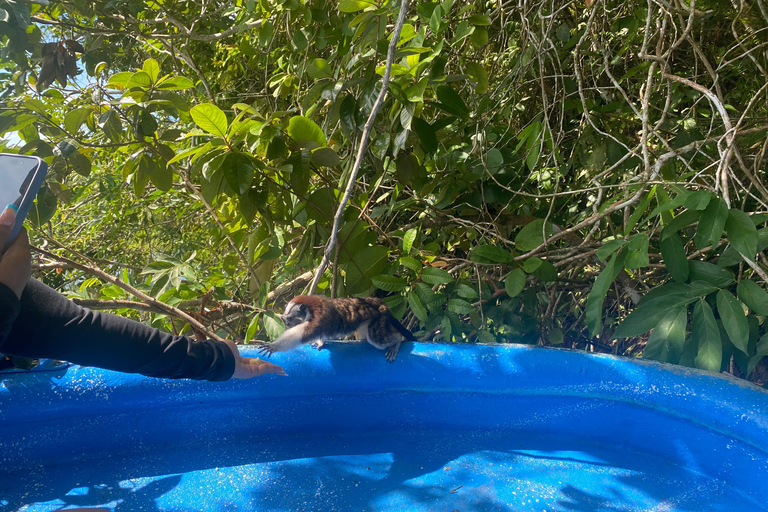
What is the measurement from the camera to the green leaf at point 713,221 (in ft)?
6.23

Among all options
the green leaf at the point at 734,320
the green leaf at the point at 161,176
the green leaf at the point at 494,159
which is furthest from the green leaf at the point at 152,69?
the green leaf at the point at 734,320

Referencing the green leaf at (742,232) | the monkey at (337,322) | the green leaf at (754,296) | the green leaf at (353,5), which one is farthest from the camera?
the monkey at (337,322)

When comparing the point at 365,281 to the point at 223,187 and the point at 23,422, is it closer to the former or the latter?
the point at 223,187

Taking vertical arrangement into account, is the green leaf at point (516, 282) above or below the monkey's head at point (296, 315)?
above

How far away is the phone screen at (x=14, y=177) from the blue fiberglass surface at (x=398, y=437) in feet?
3.86

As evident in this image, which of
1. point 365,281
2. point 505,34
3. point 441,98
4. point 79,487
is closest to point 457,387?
point 365,281

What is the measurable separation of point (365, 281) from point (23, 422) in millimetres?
1803

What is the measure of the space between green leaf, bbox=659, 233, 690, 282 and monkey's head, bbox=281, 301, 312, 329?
179 centimetres

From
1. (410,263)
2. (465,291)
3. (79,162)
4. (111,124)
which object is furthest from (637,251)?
(79,162)

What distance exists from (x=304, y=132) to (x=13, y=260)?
1.33m

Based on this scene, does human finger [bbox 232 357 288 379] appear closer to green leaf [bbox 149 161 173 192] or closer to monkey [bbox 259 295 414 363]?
monkey [bbox 259 295 414 363]

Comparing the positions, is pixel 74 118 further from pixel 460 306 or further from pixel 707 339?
pixel 707 339

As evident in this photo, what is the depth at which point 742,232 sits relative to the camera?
6.21ft

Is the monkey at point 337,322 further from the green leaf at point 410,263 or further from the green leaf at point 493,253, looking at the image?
the green leaf at point 493,253
